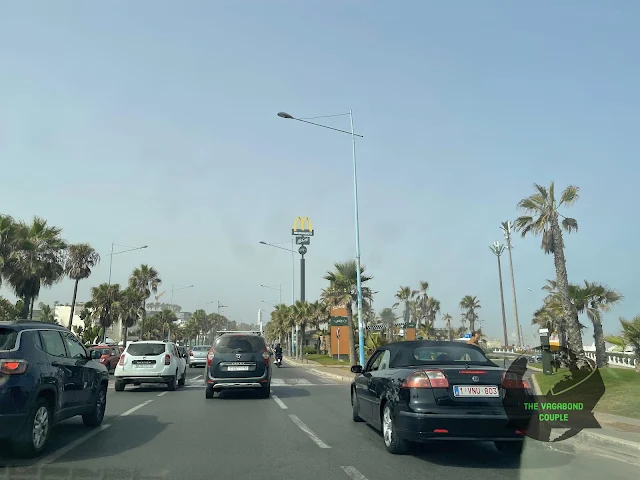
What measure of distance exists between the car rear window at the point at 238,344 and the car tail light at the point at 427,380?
845cm

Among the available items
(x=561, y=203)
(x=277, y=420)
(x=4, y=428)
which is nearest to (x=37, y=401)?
(x=4, y=428)

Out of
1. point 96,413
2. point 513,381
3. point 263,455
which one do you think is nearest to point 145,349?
point 96,413

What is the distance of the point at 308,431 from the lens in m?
9.43

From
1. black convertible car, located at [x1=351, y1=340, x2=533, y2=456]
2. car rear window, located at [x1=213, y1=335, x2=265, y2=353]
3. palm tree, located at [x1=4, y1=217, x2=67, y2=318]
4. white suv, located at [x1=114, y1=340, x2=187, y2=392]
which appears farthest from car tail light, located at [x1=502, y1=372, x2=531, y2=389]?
palm tree, located at [x1=4, y1=217, x2=67, y2=318]

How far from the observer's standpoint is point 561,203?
2314cm

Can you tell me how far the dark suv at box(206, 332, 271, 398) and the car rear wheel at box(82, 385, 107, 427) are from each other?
15.1ft

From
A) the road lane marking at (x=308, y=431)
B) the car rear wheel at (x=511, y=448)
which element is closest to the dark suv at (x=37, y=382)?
the road lane marking at (x=308, y=431)

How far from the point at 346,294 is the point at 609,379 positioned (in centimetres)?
1941

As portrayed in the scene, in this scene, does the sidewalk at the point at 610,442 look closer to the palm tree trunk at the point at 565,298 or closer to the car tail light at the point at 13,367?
the car tail light at the point at 13,367

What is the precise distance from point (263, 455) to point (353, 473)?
161 cm

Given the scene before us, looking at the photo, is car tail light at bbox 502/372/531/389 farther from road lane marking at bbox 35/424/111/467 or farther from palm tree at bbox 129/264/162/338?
palm tree at bbox 129/264/162/338

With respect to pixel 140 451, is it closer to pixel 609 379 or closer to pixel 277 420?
pixel 277 420

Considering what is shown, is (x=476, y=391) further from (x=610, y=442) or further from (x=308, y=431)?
(x=308, y=431)

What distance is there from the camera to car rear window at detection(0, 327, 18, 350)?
697 cm
